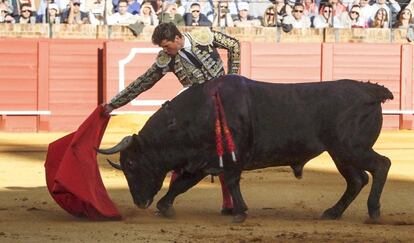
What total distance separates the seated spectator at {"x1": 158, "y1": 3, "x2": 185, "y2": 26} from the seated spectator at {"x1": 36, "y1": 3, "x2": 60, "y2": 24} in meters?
1.47

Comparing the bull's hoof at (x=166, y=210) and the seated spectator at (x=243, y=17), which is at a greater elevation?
the seated spectator at (x=243, y=17)

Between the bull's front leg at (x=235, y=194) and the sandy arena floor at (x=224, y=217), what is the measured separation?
2.1 inches

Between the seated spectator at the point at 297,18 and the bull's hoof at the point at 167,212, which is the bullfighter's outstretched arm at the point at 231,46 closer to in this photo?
the bull's hoof at the point at 167,212

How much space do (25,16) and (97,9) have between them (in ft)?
3.37

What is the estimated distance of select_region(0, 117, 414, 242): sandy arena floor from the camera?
197 inches

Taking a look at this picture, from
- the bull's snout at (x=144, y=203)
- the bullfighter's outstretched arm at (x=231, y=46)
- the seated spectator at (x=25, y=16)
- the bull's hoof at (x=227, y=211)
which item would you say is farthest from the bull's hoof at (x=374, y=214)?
the seated spectator at (x=25, y=16)

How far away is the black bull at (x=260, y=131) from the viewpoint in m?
5.59

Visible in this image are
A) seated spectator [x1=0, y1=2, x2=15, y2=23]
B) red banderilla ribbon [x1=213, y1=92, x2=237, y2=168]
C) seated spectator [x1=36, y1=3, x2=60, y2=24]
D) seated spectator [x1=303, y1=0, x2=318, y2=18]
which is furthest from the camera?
seated spectator [x1=303, y1=0, x2=318, y2=18]

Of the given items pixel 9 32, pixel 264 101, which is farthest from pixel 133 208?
pixel 9 32

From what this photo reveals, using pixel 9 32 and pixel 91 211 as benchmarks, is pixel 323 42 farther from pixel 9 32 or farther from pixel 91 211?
pixel 91 211

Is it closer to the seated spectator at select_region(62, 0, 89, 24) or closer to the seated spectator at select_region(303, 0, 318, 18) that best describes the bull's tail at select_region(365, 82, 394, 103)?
the seated spectator at select_region(62, 0, 89, 24)

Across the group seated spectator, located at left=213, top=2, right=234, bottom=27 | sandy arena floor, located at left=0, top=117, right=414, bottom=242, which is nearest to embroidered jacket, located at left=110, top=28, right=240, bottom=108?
sandy arena floor, located at left=0, top=117, right=414, bottom=242

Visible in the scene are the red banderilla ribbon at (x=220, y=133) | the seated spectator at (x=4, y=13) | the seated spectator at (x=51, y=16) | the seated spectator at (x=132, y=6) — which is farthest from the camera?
the seated spectator at (x=132, y=6)

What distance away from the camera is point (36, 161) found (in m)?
9.80
